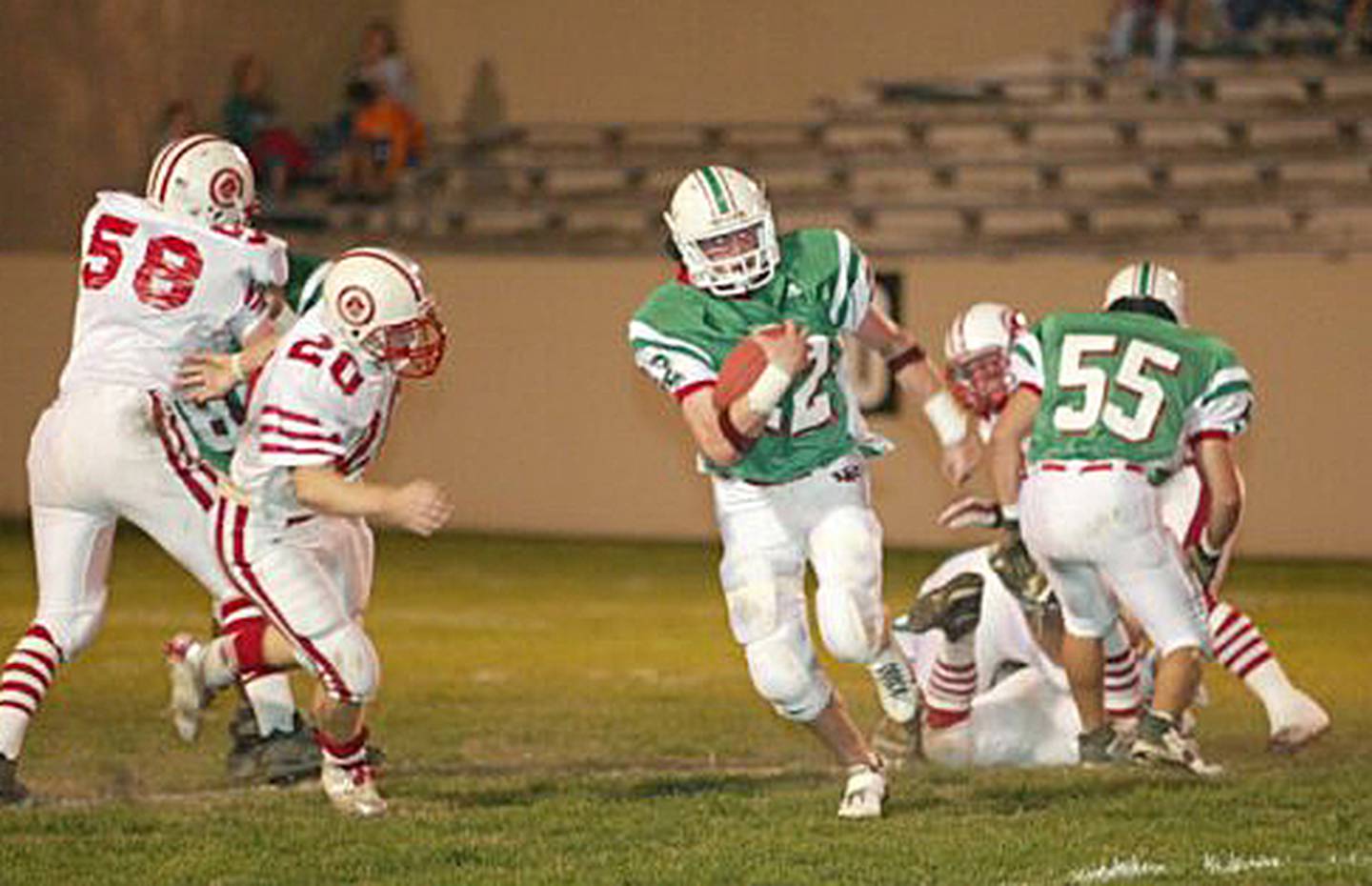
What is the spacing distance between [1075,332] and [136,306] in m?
2.66

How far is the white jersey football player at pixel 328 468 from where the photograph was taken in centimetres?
812

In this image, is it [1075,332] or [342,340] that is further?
[1075,332]

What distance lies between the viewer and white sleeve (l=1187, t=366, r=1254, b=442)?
8914mm

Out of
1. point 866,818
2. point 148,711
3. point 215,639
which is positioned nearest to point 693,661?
point 148,711

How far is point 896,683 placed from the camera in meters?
8.45

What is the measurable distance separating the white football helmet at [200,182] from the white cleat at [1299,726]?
11.2ft

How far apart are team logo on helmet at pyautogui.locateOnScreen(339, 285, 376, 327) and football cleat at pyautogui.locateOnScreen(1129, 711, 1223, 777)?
245 centimetres

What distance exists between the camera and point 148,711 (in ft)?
34.9

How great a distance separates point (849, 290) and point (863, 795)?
1341 millimetres

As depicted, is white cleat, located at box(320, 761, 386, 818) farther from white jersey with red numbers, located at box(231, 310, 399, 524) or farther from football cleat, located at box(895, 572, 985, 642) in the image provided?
football cleat, located at box(895, 572, 985, 642)

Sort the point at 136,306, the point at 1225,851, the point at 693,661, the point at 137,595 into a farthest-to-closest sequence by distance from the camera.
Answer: the point at 137,595 < the point at 693,661 < the point at 136,306 < the point at 1225,851

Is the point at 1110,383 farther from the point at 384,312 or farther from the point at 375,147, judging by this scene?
the point at 375,147

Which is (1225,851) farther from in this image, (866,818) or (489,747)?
(489,747)

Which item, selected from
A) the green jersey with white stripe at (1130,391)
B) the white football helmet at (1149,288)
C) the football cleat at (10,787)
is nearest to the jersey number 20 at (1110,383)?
the green jersey with white stripe at (1130,391)
